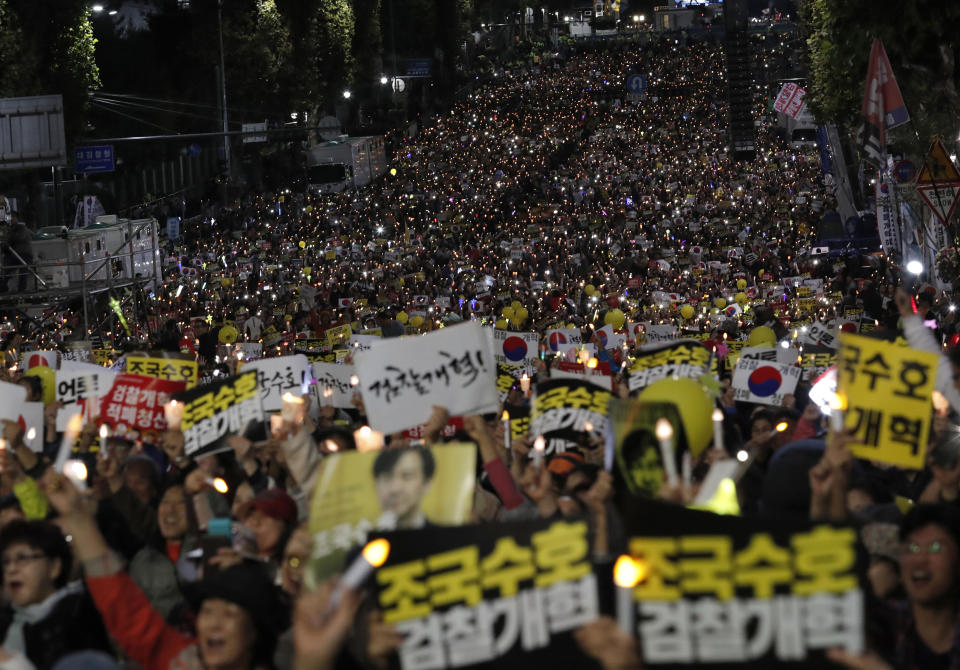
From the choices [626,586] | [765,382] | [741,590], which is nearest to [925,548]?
[741,590]

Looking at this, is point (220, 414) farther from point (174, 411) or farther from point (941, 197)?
point (941, 197)

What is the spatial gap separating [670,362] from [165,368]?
387 centimetres

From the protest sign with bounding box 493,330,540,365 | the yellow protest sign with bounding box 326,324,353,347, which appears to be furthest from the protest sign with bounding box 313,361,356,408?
the yellow protest sign with bounding box 326,324,353,347

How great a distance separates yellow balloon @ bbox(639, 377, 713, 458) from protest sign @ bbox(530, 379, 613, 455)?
29.8 inches

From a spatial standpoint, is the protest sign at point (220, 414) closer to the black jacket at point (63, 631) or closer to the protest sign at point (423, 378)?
the protest sign at point (423, 378)

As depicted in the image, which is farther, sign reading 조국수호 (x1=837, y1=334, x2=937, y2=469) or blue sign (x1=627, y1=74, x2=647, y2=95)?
blue sign (x1=627, y1=74, x2=647, y2=95)

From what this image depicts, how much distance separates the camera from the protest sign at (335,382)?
38.9ft

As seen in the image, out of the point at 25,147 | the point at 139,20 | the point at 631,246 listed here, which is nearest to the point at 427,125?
the point at 139,20

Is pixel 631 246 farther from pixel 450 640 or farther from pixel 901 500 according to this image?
pixel 450 640

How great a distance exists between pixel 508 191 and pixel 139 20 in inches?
621

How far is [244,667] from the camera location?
4.61 metres

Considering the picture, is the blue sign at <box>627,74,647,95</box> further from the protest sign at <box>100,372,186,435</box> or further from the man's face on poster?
the man's face on poster

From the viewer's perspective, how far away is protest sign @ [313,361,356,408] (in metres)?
11.9

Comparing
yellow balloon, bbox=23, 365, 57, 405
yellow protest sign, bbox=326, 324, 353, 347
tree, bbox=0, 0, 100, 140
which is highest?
tree, bbox=0, 0, 100, 140
